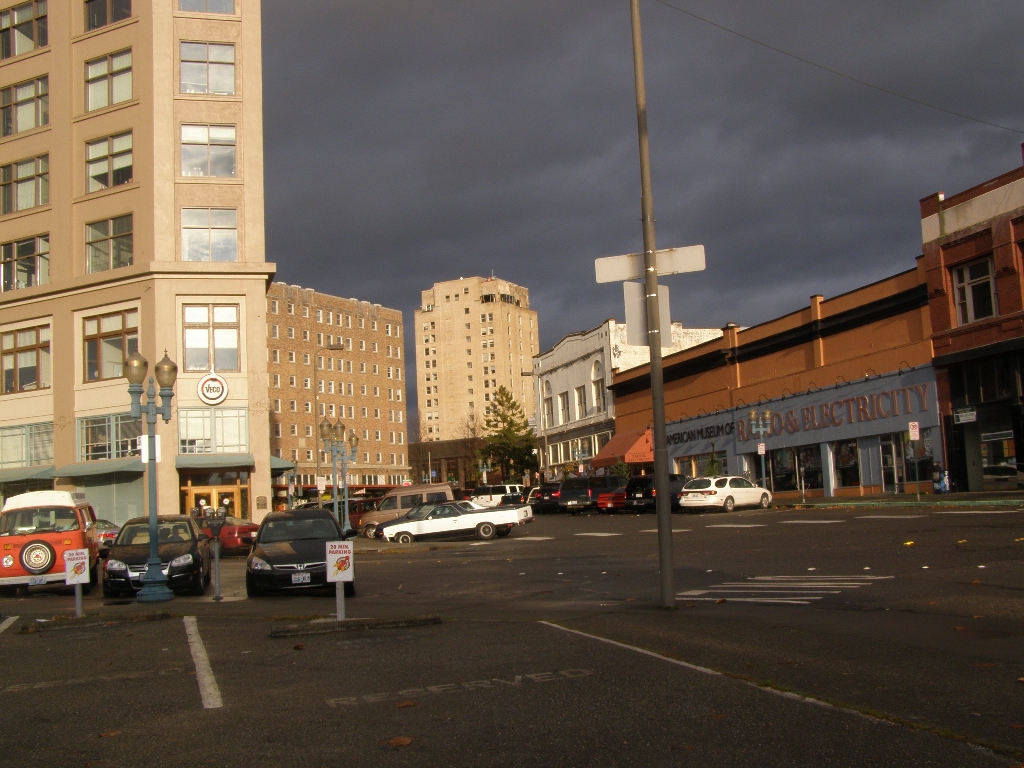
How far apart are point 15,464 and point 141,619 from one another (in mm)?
37127

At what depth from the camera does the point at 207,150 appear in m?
44.8

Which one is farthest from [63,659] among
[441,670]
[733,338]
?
[733,338]

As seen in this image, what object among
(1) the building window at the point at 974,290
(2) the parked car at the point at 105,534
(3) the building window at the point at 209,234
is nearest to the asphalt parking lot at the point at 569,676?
(2) the parked car at the point at 105,534

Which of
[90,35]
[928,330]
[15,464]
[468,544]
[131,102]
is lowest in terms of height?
[468,544]

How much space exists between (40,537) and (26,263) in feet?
103

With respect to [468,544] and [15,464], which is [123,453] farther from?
[468,544]

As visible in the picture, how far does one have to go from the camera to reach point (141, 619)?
13867 mm

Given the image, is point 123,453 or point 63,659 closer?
point 63,659

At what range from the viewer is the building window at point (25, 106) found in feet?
154

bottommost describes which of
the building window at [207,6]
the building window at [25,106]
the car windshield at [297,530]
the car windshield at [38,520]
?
the car windshield at [297,530]

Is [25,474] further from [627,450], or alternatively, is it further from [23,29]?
[627,450]

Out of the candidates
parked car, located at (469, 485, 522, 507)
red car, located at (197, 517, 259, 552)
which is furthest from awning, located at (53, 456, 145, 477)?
parked car, located at (469, 485, 522, 507)

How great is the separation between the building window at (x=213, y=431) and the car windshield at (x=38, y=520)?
22.3 metres

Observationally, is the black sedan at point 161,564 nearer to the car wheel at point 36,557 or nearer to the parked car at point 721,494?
the car wheel at point 36,557
